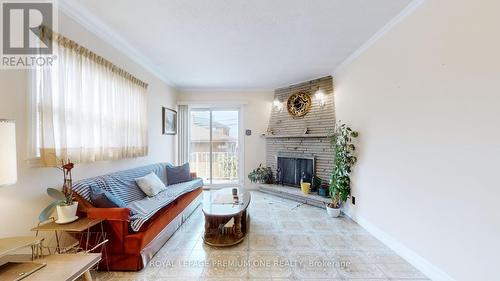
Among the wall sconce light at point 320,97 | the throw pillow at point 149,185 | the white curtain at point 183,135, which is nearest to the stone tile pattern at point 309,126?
the wall sconce light at point 320,97

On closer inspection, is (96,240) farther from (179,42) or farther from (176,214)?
(179,42)

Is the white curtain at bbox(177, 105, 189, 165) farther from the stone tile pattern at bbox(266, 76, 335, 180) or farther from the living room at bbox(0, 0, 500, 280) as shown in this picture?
the stone tile pattern at bbox(266, 76, 335, 180)

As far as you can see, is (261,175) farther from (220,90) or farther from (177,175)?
(220,90)

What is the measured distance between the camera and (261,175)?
5.32 m

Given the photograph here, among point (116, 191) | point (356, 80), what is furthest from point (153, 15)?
point (356, 80)

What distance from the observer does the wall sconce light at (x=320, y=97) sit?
4.48 m

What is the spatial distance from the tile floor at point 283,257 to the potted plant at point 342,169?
368mm

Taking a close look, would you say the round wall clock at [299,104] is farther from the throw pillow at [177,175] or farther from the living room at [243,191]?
the throw pillow at [177,175]

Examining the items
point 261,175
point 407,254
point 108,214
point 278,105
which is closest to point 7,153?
point 108,214

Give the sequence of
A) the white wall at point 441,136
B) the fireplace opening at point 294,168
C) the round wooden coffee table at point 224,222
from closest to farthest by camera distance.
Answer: the white wall at point 441,136, the round wooden coffee table at point 224,222, the fireplace opening at point 294,168

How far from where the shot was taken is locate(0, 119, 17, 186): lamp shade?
4.17 feet

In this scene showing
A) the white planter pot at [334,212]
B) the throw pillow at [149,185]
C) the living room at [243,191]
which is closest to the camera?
the living room at [243,191]

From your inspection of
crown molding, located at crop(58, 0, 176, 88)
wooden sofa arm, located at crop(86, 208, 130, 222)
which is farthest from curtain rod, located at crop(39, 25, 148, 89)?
wooden sofa arm, located at crop(86, 208, 130, 222)

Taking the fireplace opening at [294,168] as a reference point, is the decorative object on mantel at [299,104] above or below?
above
